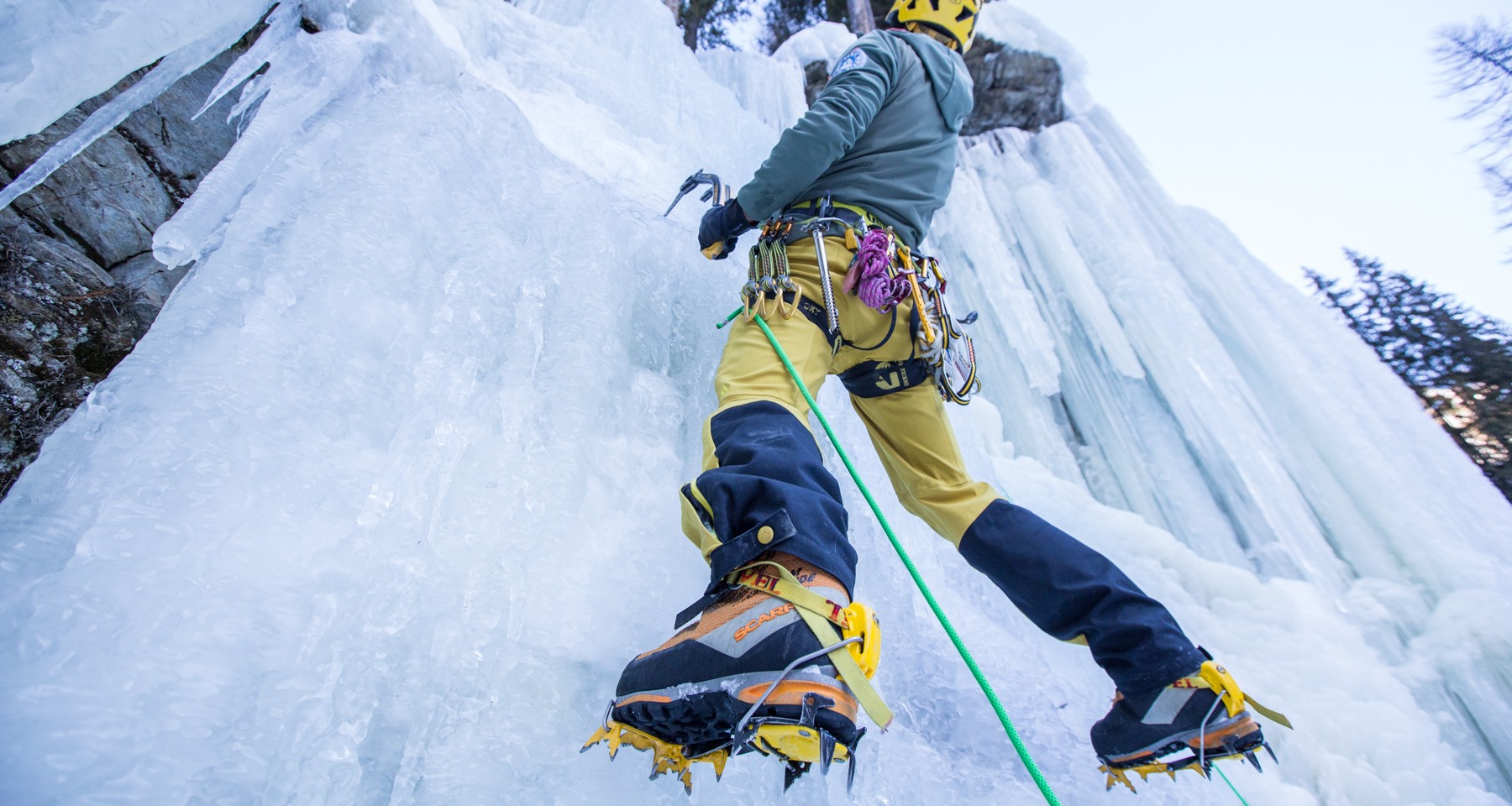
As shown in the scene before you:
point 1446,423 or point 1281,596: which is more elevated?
point 1281,596

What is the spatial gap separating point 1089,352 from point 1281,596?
2472 mm

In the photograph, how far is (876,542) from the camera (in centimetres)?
174

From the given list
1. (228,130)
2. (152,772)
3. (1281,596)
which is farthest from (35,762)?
(1281,596)

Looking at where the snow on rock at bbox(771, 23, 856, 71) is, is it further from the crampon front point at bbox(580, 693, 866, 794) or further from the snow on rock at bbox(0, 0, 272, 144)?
the crampon front point at bbox(580, 693, 866, 794)

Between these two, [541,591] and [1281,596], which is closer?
[541,591]

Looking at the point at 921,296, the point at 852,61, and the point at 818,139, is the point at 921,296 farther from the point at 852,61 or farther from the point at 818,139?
the point at 852,61

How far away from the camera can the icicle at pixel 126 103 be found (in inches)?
44.4

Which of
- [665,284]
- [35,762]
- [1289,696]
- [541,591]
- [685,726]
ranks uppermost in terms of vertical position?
[35,762]

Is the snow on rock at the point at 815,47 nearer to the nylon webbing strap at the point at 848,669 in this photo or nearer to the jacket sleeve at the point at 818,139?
the jacket sleeve at the point at 818,139

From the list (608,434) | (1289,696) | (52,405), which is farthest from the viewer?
(1289,696)

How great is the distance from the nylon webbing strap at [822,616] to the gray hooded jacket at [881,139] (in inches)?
32.7

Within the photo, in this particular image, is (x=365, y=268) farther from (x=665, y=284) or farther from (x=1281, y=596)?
(x=1281, y=596)

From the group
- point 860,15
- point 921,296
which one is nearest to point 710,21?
point 860,15

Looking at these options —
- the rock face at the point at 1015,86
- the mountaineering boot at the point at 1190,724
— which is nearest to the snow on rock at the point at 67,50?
the mountaineering boot at the point at 1190,724
